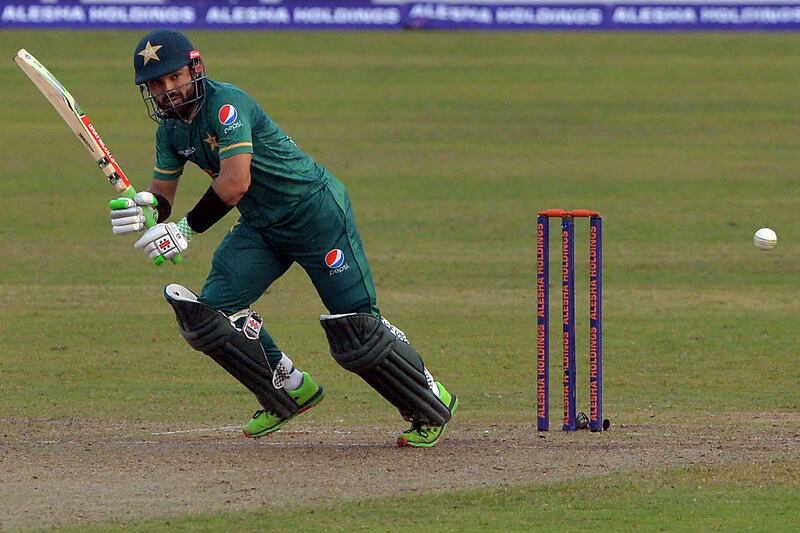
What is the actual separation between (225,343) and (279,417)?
58cm

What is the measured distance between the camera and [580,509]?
20.9 ft

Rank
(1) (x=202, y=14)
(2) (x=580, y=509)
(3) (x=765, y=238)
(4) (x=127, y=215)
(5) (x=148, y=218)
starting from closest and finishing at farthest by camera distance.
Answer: (2) (x=580, y=509)
(4) (x=127, y=215)
(5) (x=148, y=218)
(3) (x=765, y=238)
(1) (x=202, y=14)

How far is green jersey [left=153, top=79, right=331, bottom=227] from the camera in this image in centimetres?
702

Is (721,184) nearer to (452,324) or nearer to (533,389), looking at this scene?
(452,324)

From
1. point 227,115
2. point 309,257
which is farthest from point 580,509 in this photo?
point 227,115

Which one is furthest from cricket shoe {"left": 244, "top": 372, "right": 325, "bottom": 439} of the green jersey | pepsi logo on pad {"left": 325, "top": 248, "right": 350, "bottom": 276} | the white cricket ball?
the white cricket ball

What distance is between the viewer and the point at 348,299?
726cm

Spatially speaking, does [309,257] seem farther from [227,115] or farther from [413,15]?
[413,15]

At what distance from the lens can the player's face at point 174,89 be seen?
6988 mm

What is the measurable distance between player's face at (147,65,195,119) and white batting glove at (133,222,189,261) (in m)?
0.55

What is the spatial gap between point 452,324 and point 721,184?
23.6 feet

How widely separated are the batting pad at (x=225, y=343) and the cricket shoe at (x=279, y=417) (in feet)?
0.25

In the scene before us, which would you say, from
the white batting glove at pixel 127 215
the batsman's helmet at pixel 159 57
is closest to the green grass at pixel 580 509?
the white batting glove at pixel 127 215

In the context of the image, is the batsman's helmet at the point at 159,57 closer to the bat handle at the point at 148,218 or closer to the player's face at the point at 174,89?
the player's face at the point at 174,89
